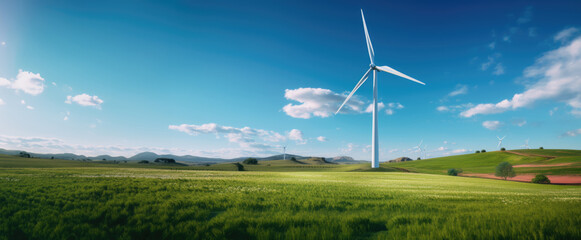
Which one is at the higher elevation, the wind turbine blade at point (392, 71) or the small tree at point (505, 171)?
the wind turbine blade at point (392, 71)

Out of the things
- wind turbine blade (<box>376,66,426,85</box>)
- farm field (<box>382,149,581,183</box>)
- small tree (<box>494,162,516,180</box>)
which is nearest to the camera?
small tree (<box>494,162,516,180</box>)

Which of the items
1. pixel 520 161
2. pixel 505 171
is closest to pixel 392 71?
pixel 505 171

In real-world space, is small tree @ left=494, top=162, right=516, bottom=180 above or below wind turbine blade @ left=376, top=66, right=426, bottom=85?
below

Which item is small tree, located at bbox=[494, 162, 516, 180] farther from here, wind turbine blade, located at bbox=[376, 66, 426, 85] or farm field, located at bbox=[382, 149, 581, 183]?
wind turbine blade, located at bbox=[376, 66, 426, 85]

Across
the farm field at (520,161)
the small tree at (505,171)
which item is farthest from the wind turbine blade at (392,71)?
the farm field at (520,161)

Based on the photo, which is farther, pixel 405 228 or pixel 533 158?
pixel 533 158

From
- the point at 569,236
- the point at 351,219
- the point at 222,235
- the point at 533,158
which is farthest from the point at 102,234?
the point at 533,158

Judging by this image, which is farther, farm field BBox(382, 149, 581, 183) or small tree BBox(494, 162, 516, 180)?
farm field BBox(382, 149, 581, 183)

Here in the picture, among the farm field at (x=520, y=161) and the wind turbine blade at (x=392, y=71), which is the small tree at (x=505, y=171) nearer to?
the farm field at (x=520, y=161)

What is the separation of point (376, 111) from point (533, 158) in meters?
87.7

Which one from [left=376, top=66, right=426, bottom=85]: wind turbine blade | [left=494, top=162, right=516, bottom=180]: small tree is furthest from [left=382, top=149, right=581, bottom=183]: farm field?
[left=376, top=66, right=426, bottom=85]: wind turbine blade

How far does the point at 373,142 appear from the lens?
75688 millimetres

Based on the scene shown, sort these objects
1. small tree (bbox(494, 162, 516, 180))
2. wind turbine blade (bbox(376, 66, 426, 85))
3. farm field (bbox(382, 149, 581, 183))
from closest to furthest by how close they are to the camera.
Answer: small tree (bbox(494, 162, 516, 180))
wind turbine blade (bbox(376, 66, 426, 85))
farm field (bbox(382, 149, 581, 183))

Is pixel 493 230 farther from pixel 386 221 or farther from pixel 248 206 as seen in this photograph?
pixel 248 206
